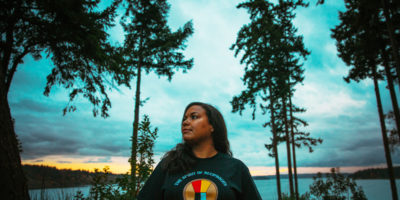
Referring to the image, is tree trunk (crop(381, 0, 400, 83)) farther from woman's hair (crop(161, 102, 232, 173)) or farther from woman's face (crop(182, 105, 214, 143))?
woman's face (crop(182, 105, 214, 143))

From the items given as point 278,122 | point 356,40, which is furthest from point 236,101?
point 356,40

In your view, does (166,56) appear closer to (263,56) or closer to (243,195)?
(263,56)

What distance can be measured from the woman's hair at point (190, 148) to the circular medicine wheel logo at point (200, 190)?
170 millimetres

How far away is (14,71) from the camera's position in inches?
371

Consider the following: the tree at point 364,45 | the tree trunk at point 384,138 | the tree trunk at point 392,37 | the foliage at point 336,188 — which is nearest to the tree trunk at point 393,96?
the tree at point 364,45

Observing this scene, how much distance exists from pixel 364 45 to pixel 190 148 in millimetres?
15250

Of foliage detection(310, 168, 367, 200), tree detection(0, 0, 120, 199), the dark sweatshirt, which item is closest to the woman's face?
the dark sweatshirt

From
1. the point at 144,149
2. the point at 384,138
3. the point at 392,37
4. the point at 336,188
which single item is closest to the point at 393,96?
the point at 384,138

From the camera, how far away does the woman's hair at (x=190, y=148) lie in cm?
201

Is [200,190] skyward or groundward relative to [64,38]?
groundward

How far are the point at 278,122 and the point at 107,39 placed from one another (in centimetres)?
1384

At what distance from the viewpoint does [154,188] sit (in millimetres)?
2000

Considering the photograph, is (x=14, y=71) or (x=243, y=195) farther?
(x=14, y=71)

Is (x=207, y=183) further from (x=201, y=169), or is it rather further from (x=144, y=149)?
(x=144, y=149)
